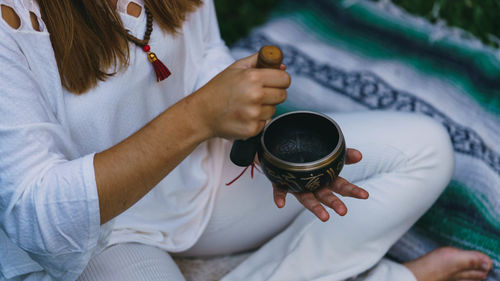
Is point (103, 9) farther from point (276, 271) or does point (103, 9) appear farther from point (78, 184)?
point (276, 271)

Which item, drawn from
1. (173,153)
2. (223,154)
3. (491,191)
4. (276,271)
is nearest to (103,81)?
(173,153)

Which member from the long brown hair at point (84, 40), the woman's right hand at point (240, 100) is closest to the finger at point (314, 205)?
the woman's right hand at point (240, 100)

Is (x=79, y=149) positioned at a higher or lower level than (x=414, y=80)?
higher

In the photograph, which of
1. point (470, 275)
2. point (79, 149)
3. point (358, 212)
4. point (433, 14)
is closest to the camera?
point (79, 149)

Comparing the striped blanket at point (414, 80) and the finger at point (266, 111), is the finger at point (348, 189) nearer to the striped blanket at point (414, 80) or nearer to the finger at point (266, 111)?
the finger at point (266, 111)

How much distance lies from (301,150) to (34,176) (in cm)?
52

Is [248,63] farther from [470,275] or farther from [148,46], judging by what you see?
[470,275]

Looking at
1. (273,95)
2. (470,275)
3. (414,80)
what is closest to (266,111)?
(273,95)

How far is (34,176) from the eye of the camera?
84 cm

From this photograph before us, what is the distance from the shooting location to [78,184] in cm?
85

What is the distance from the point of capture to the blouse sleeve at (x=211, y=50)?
123 centimetres

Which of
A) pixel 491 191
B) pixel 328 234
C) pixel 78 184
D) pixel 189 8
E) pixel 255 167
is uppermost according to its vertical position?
pixel 189 8

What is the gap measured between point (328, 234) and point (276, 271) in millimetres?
150

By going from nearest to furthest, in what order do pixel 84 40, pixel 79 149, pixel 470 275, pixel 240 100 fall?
1. pixel 240 100
2. pixel 84 40
3. pixel 79 149
4. pixel 470 275
